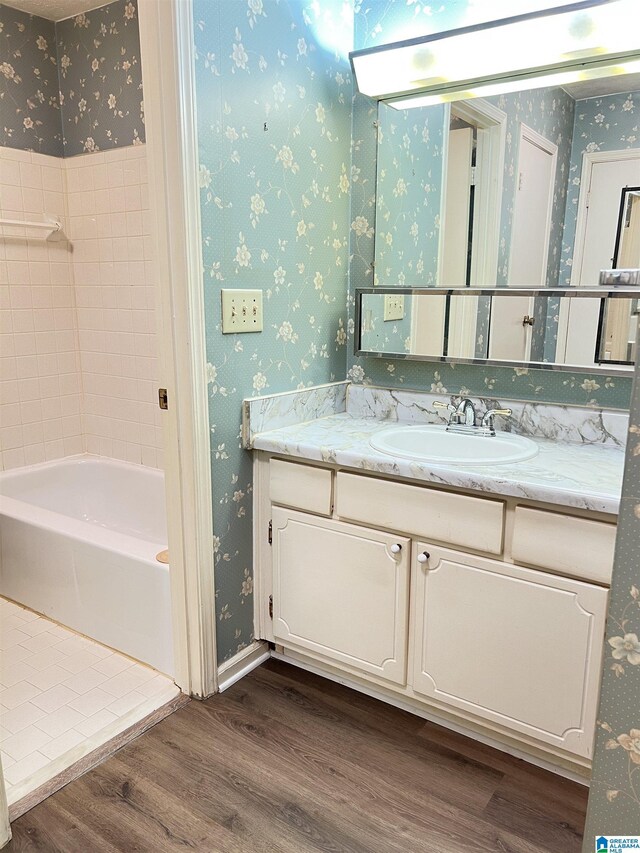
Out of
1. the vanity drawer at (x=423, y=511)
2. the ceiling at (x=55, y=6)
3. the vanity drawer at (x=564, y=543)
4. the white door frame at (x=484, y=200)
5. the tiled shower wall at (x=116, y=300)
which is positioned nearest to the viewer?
the vanity drawer at (x=564, y=543)

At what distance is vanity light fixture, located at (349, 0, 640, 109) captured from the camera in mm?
1667

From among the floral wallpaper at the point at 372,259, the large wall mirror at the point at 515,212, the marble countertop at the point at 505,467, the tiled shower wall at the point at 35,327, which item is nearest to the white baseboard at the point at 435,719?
the marble countertop at the point at 505,467

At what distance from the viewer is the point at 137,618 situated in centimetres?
214

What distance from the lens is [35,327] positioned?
117 inches

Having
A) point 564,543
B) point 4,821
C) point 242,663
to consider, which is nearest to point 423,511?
point 564,543

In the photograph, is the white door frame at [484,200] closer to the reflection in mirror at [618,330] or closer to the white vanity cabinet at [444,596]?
the reflection in mirror at [618,330]

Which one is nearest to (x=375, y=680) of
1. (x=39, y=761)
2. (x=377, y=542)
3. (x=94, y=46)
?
(x=377, y=542)

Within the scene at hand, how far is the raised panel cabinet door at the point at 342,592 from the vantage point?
5.83 feet

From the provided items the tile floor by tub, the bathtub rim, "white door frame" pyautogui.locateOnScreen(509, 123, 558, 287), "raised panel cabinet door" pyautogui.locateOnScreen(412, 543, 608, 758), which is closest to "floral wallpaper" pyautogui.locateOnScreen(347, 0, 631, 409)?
"white door frame" pyautogui.locateOnScreen(509, 123, 558, 287)

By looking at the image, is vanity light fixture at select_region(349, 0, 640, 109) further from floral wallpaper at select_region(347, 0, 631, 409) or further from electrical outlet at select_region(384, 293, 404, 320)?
electrical outlet at select_region(384, 293, 404, 320)

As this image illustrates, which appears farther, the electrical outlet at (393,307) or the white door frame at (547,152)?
the electrical outlet at (393,307)

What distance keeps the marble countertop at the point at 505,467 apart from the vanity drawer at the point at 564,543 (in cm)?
5

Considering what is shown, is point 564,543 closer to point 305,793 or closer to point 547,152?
point 305,793

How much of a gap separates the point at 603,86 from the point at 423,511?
124 centimetres
